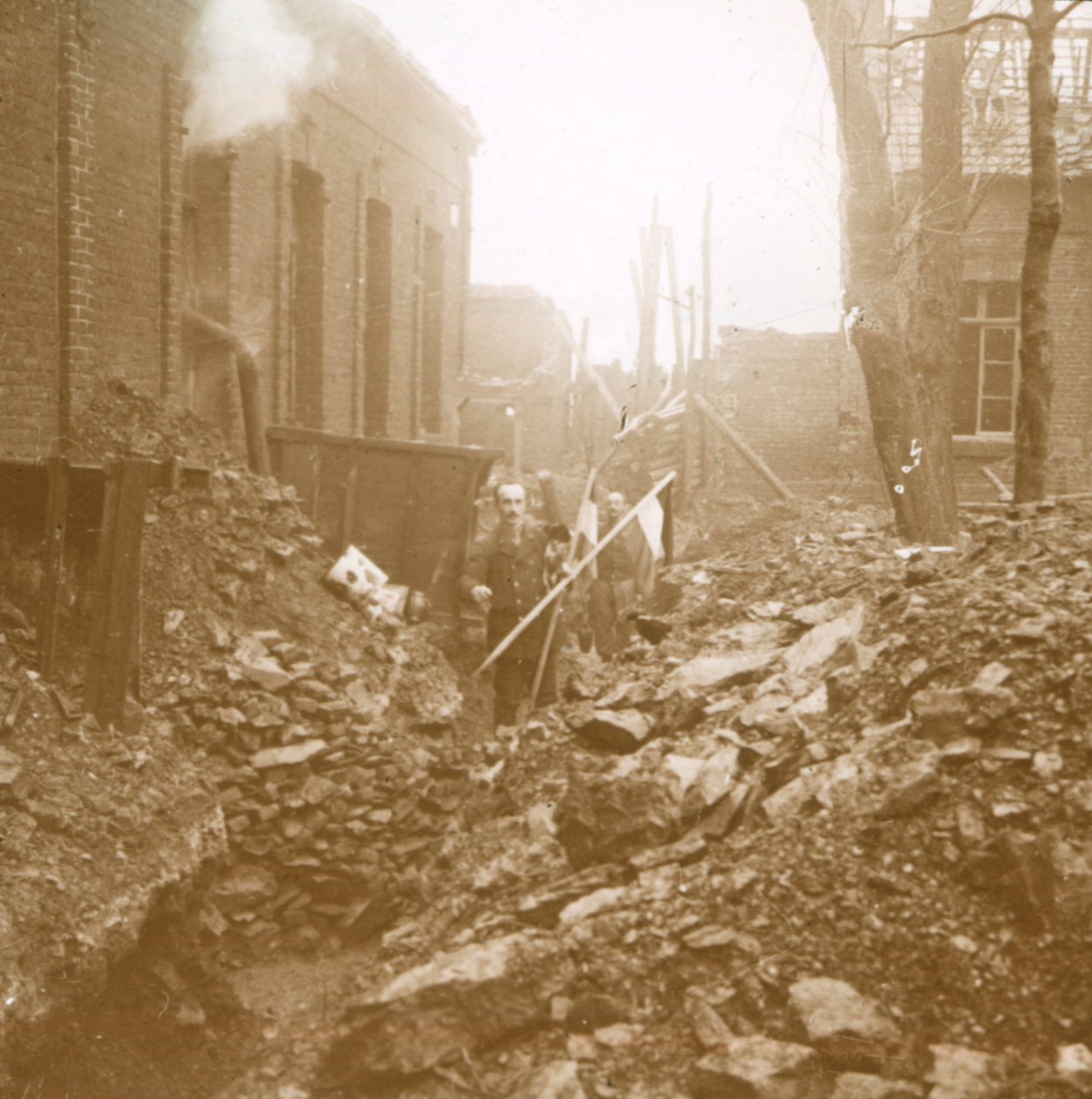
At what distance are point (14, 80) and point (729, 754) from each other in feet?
22.7

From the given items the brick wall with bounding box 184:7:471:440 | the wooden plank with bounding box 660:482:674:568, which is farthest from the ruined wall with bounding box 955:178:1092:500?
the brick wall with bounding box 184:7:471:440

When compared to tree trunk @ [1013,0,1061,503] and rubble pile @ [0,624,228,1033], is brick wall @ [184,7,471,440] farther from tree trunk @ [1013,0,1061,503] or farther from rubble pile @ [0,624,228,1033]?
tree trunk @ [1013,0,1061,503]

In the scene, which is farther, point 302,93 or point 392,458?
point 302,93

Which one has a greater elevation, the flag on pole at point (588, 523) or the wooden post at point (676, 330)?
the wooden post at point (676, 330)

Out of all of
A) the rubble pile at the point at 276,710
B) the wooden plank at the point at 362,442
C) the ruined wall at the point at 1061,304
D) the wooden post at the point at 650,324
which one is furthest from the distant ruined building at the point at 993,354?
the rubble pile at the point at 276,710

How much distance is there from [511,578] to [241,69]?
6672 mm

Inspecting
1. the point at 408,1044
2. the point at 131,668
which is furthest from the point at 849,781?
the point at 131,668

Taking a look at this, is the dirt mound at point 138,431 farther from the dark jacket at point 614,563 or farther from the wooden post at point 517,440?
the wooden post at point 517,440

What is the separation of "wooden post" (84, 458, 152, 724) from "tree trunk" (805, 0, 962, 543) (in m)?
5.33

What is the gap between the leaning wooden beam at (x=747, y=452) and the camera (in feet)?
57.2

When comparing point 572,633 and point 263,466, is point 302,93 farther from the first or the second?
point 572,633

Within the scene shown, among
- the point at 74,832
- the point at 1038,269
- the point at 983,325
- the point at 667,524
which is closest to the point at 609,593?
the point at 667,524

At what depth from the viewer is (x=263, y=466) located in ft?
36.0

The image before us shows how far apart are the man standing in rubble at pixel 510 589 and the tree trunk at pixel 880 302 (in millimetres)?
2778
